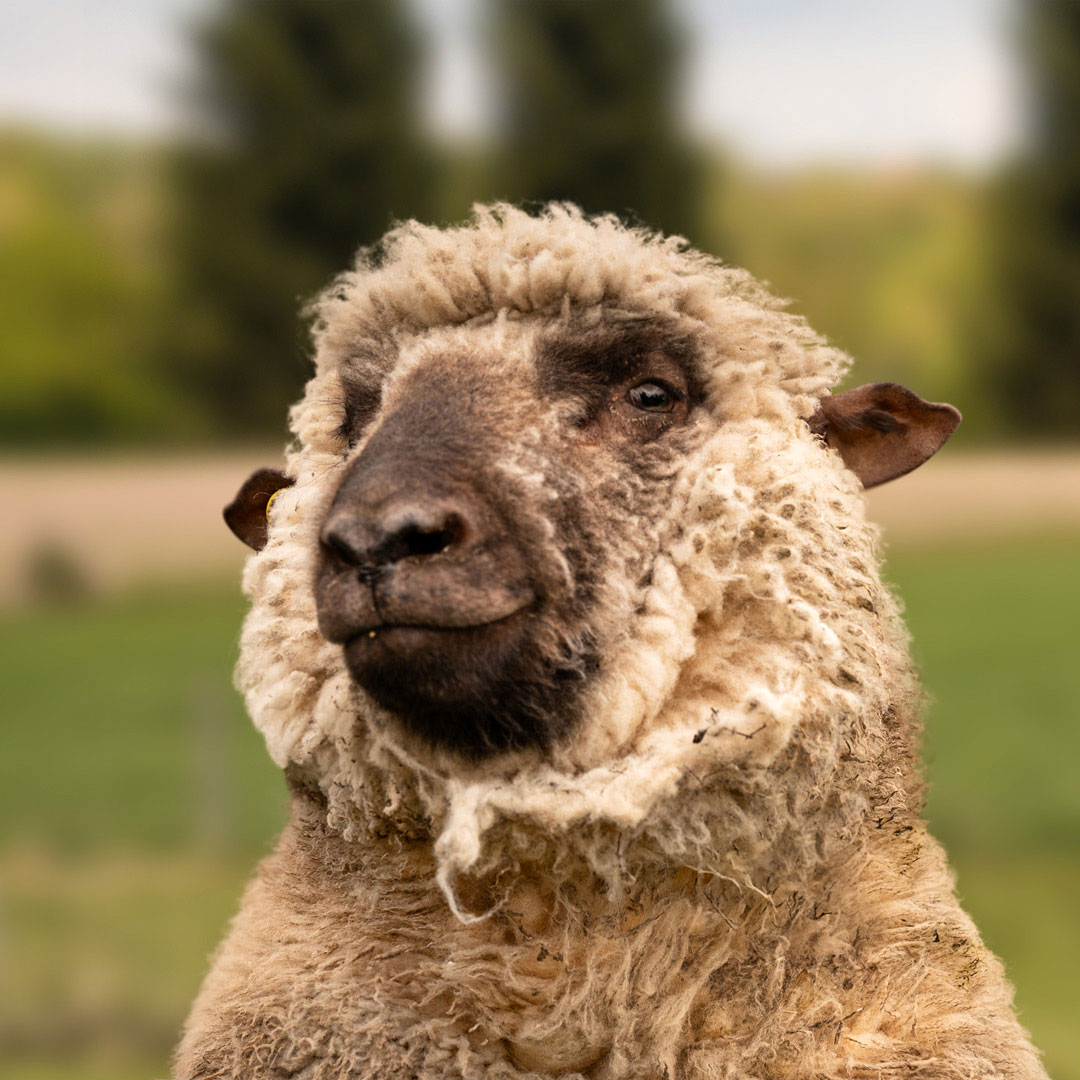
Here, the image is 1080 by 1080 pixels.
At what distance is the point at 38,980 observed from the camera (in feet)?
34.9

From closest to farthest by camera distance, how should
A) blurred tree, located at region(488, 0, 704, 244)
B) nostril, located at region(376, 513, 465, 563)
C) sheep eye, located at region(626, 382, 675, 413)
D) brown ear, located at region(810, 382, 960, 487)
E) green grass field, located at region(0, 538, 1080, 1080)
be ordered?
1. nostril, located at region(376, 513, 465, 563)
2. sheep eye, located at region(626, 382, 675, 413)
3. brown ear, located at region(810, 382, 960, 487)
4. green grass field, located at region(0, 538, 1080, 1080)
5. blurred tree, located at region(488, 0, 704, 244)

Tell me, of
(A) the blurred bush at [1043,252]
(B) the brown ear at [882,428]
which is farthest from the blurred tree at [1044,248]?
(B) the brown ear at [882,428]

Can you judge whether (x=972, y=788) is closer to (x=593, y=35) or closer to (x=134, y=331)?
(x=593, y=35)

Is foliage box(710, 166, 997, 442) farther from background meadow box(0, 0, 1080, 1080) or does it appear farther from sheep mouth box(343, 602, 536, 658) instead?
sheep mouth box(343, 602, 536, 658)

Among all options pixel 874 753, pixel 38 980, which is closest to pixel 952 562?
pixel 38 980

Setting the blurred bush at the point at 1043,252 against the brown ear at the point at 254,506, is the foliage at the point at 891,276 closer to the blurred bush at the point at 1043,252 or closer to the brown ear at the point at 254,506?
the blurred bush at the point at 1043,252

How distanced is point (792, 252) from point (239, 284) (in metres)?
12.4

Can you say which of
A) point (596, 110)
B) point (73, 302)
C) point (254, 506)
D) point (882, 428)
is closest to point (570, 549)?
point (882, 428)

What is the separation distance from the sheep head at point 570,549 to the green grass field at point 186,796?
543cm

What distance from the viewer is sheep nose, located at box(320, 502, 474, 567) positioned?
2266 mm

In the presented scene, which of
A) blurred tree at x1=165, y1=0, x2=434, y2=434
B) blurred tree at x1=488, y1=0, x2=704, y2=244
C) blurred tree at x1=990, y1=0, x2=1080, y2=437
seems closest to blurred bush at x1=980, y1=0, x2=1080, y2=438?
blurred tree at x1=990, y1=0, x2=1080, y2=437

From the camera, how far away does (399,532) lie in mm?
2264

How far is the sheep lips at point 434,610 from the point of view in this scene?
7.48 feet

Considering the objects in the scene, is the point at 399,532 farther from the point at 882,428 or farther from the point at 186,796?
the point at 186,796
